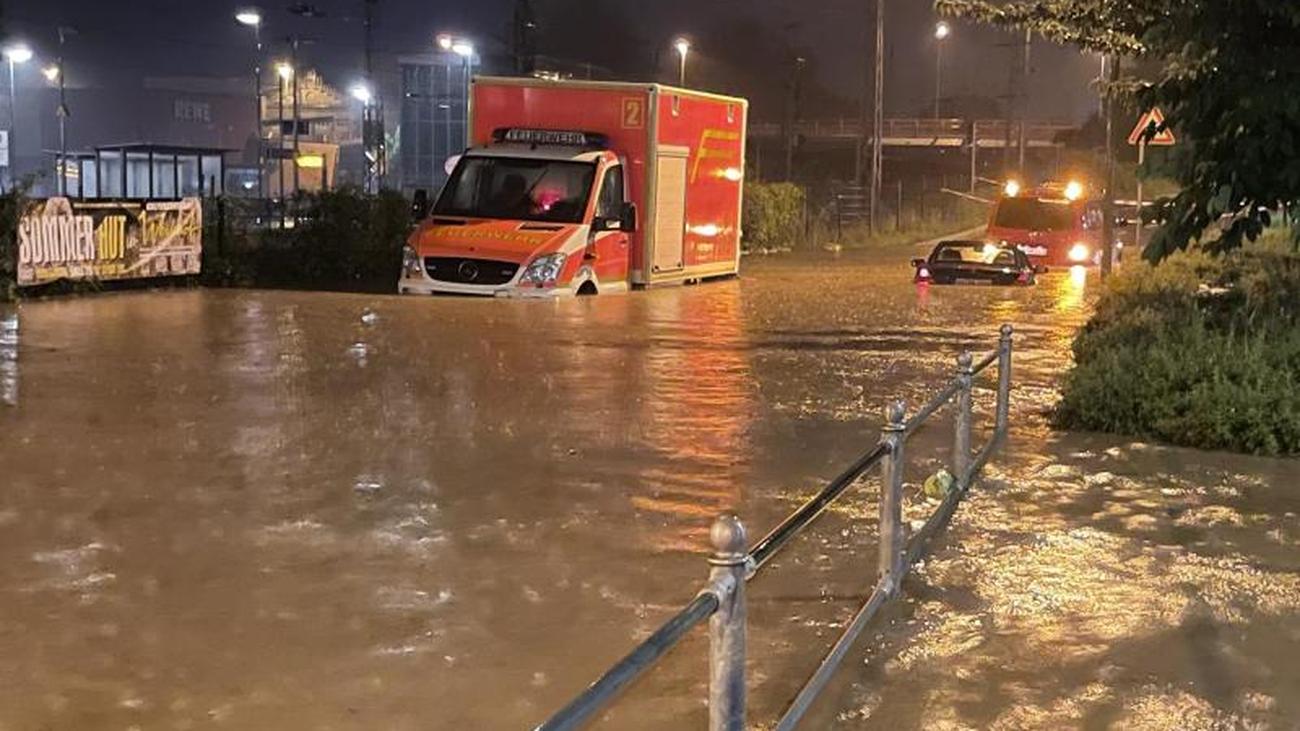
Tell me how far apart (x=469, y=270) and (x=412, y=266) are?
3.04 feet

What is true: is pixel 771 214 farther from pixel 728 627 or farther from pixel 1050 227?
pixel 728 627

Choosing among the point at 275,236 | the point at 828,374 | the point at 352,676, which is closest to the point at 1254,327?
the point at 828,374

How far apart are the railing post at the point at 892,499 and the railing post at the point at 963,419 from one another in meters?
1.64

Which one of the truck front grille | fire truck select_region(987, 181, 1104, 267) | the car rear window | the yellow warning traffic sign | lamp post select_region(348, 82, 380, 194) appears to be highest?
lamp post select_region(348, 82, 380, 194)

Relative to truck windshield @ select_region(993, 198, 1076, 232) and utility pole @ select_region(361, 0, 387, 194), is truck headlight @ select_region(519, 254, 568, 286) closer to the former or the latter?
truck windshield @ select_region(993, 198, 1076, 232)

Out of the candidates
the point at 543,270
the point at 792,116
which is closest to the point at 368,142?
the point at 792,116

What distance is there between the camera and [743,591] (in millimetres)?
3459

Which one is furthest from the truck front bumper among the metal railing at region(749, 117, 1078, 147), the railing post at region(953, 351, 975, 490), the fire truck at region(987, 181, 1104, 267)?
the metal railing at region(749, 117, 1078, 147)

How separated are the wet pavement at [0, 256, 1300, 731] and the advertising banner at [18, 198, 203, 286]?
652 cm

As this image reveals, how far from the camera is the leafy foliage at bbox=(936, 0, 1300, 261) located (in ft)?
30.3

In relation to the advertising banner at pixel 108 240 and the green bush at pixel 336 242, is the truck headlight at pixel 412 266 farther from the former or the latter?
the green bush at pixel 336 242

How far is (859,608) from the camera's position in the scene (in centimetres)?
611

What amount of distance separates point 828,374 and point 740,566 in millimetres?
9838

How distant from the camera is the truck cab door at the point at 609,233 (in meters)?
21.0
